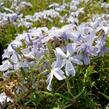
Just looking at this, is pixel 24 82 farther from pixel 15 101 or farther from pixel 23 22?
pixel 23 22

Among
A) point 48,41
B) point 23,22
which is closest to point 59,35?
point 48,41

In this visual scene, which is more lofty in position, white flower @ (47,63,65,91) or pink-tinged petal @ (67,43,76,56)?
pink-tinged petal @ (67,43,76,56)

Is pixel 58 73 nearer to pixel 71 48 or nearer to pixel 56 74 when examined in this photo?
pixel 56 74

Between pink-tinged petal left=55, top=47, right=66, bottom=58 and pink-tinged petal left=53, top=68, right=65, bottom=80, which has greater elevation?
pink-tinged petal left=55, top=47, right=66, bottom=58

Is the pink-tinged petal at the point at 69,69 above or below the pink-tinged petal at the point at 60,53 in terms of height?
below

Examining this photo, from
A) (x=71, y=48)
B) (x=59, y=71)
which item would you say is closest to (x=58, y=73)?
(x=59, y=71)

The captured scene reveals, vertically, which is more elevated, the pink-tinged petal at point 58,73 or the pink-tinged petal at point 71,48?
the pink-tinged petal at point 71,48

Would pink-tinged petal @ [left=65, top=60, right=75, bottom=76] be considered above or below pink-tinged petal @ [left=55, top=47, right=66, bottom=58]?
below

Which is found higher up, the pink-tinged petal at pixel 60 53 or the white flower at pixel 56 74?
the pink-tinged petal at pixel 60 53

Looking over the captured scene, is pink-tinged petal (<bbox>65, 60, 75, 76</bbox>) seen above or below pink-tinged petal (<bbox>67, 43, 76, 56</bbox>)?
below

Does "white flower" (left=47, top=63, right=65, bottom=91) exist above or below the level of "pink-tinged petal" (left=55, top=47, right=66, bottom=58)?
below

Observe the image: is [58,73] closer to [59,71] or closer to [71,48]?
[59,71]
